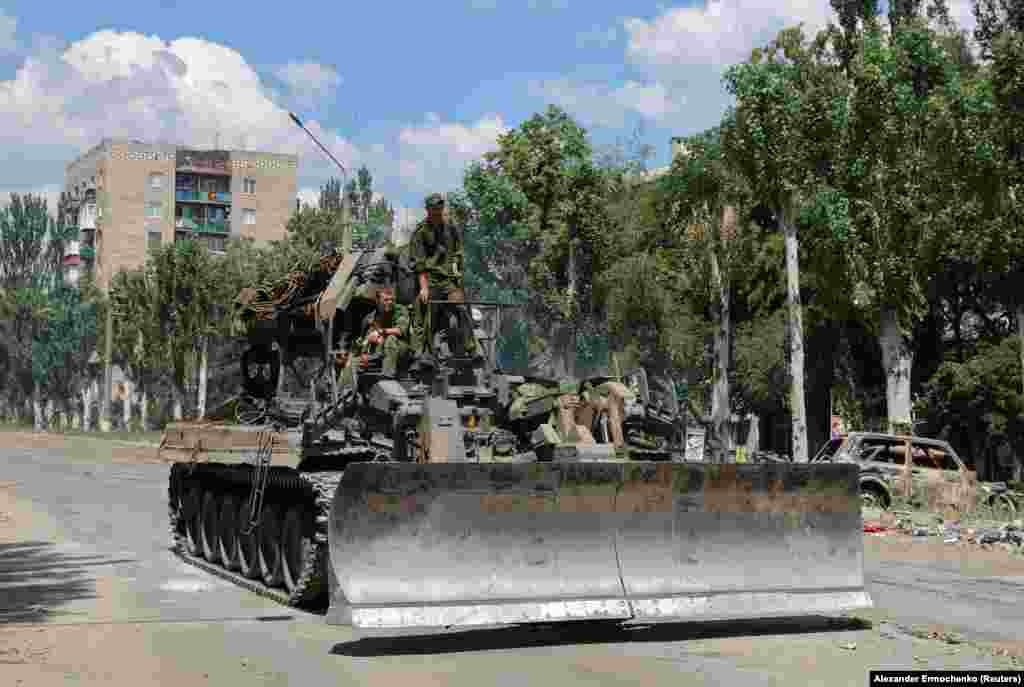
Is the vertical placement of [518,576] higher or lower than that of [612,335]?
lower

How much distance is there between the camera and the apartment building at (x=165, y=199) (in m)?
103

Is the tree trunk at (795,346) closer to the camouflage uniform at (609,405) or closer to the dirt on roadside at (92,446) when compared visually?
the dirt on roadside at (92,446)

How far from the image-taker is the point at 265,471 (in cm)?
1257

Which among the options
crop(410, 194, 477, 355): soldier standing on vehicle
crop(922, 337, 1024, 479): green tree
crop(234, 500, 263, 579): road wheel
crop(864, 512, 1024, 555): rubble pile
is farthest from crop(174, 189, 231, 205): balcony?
crop(410, 194, 477, 355): soldier standing on vehicle

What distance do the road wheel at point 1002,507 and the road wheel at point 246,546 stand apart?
46.4ft

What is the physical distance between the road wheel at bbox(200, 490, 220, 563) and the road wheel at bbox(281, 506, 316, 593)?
2604 mm

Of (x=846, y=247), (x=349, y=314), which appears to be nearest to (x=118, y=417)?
(x=846, y=247)

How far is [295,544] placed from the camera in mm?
12141

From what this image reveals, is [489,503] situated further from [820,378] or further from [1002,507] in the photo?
[820,378]

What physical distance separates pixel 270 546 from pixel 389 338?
217 centimetres

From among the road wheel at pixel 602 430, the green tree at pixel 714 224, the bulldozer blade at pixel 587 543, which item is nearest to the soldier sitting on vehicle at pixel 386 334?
the road wheel at pixel 602 430

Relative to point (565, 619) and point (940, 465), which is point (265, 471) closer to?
point (565, 619)

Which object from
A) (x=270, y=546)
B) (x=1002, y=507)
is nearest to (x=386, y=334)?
(x=270, y=546)

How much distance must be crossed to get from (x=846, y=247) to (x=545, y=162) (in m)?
13.7
